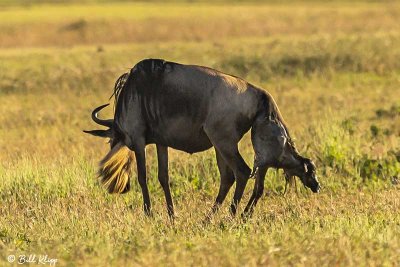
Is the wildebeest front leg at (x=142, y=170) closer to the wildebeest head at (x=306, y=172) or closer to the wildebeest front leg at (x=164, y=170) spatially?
the wildebeest front leg at (x=164, y=170)

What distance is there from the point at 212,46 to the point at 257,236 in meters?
21.3

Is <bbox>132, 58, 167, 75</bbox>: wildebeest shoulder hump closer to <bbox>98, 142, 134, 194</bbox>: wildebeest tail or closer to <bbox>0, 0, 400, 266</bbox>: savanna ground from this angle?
<bbox>98, 142, 134, 194</bbox>: wildebeest tail

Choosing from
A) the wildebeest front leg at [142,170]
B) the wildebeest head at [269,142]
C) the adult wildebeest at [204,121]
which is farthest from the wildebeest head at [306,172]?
the wildebeest front leg at [142,170]

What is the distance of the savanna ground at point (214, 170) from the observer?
679cm

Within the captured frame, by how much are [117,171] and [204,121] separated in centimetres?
131

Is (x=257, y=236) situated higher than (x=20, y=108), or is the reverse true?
(x=257, y=236)

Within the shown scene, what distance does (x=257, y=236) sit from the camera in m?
7.32

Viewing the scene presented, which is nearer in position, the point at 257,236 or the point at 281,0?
the point at 257,236

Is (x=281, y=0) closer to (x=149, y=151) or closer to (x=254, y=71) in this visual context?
(x=254, y=71)

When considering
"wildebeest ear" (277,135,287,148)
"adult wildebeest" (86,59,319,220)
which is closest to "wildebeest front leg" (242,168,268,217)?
"adult wildebeest" (86,59,319,220)

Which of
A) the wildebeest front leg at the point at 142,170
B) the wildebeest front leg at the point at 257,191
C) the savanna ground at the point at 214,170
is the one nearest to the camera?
the savanna ground at the point at 214,170

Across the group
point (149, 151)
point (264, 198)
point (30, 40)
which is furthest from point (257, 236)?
point (30, 40)

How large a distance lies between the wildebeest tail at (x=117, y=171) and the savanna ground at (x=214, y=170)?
0.26m

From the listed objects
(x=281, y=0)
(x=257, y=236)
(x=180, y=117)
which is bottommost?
(x=281, y=0)
